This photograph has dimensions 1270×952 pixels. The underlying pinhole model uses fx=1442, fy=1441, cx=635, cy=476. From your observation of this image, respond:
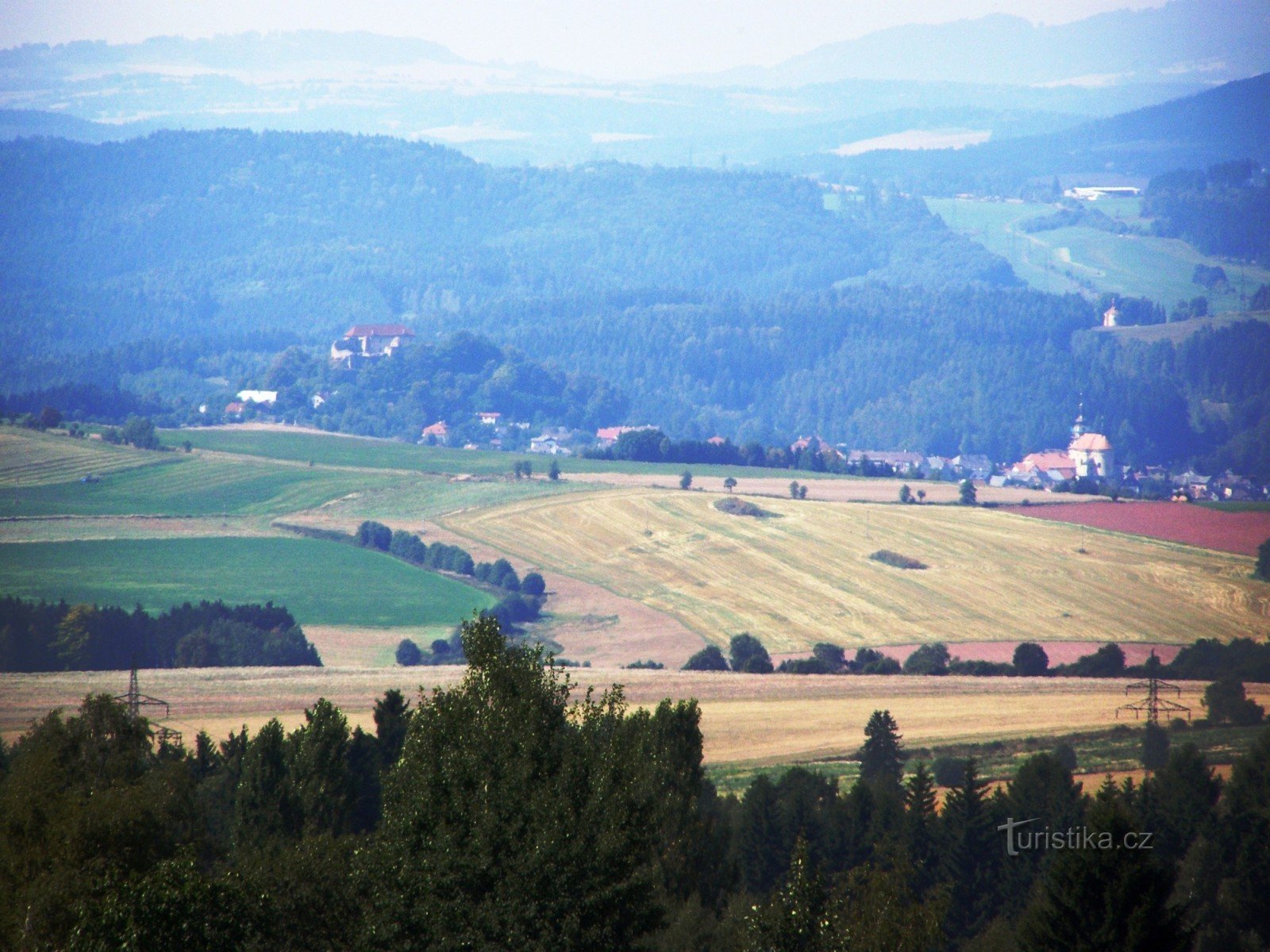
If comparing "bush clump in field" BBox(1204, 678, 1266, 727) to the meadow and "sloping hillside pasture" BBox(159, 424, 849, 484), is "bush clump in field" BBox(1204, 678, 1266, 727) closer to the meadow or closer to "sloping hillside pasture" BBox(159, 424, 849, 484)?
the meadow

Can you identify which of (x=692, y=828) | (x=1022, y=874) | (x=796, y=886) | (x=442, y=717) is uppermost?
(x=442, y=717)

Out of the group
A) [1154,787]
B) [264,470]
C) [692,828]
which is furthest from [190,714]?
[264,470]

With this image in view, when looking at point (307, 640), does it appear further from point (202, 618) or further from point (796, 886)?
point (796, 886)

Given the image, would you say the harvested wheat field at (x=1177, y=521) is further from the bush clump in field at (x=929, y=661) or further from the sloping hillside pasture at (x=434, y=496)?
the sloping hillside pasture at (x=434, y=496)

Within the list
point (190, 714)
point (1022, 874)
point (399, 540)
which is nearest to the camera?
point (1022, 874)

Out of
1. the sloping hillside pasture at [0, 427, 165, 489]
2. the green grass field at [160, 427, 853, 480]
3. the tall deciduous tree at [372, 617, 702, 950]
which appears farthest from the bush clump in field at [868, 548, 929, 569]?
the tall deciduous tree at [372, 617, 702, 950]

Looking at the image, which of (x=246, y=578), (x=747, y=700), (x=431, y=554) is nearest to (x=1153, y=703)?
(x=747, y=700)

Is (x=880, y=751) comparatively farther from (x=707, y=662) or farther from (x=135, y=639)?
(x=135, y=639)
